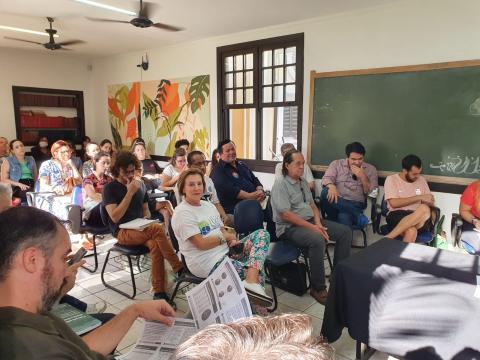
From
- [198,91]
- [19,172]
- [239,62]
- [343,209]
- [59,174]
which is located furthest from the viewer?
[198,91]

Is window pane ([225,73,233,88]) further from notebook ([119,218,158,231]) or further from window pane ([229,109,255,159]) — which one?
notebook ([119,218,158,231])

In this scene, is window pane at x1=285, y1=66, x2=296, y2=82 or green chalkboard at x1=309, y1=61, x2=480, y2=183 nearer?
green chalkboard at x1=309, y1=61, x2=480, y2=183

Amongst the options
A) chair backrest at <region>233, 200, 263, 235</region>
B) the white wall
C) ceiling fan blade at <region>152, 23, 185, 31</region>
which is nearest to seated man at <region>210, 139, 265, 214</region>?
chair backrest at <region>233, 200, 263, 235</region>

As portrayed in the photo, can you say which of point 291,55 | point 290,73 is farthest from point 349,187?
point 291,55

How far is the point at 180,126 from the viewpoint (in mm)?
5836

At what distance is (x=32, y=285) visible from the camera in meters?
0.83

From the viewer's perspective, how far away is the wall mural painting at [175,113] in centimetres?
552

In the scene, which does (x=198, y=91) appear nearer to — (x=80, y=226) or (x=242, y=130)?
(x=242, y=130)

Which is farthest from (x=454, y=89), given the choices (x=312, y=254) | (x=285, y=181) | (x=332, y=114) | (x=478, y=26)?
(x=312, y=254)

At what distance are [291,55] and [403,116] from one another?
A: 1.64 m

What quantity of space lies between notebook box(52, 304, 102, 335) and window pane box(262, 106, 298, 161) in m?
3.79

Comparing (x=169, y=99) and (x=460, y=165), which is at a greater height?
(x=169, y=99)

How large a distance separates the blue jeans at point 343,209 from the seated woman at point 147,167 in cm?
217

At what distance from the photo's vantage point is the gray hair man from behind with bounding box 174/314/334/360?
0.51 meters
